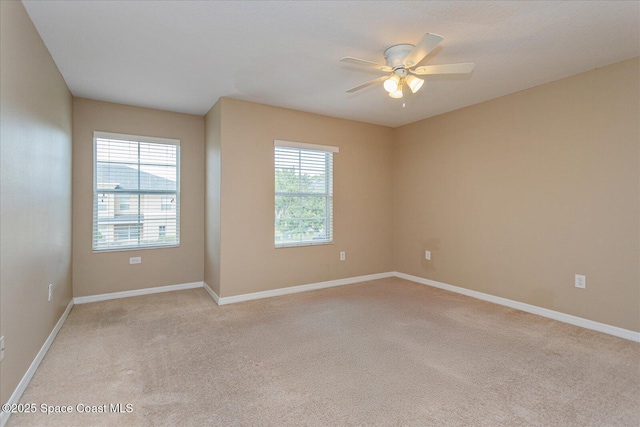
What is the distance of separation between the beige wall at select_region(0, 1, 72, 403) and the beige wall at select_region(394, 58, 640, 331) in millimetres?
4479

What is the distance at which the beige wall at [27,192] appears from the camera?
184 cm

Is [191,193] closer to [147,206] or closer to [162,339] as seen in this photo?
[147,206]

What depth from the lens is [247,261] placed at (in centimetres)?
411

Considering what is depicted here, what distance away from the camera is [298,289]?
→ 14.7 ft

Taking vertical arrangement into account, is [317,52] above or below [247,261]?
above

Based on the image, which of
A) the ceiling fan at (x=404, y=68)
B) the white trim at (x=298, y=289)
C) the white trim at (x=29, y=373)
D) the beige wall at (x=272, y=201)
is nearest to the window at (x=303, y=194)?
the beige wall at (x=272, y=201)

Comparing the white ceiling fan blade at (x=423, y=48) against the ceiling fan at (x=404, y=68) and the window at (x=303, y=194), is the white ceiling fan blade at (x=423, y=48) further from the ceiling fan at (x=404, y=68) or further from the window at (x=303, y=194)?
the window at (x=303, y=194)

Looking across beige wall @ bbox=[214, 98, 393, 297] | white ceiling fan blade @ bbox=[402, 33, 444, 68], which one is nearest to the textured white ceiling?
white ceiling fan blade @ bbox=[402, 33, 444, 68]

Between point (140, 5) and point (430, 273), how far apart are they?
14.9 ft

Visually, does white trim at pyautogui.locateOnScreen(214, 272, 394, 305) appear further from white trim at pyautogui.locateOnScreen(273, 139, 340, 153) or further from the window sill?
white trim at pyautogui.locateOnScreen(273, 139, 340, 153)

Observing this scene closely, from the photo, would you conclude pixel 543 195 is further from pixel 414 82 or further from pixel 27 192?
pixel 27 192

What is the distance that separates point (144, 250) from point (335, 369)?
3.23 meters

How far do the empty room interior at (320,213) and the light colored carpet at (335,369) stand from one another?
0.02 metres

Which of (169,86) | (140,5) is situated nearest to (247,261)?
(169,86)
